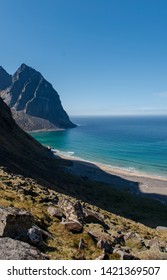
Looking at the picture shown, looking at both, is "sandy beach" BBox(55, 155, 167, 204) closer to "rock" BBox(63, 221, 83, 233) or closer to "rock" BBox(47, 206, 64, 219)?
"rock" BBox(47, 206, 64, 219)

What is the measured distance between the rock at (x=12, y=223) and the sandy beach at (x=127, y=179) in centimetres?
6423

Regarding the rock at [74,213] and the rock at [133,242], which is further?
the rock at [74,213]

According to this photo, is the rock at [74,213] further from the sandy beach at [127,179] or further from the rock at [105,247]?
the sandy beach at [127,179]

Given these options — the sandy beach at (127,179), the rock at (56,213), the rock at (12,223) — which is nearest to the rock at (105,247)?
the rock at (12,223)

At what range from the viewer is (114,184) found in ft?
293

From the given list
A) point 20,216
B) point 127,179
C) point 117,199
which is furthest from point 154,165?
point 20,216

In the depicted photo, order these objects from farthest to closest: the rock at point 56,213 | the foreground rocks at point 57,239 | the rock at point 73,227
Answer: the rock at point 56,213, the rock at point 73,227, the foreground rocks at point 57,239

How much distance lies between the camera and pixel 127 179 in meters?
95.6

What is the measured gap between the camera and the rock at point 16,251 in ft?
38.3

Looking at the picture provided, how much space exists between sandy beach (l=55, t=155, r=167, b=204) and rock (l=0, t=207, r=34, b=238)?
64231 mm

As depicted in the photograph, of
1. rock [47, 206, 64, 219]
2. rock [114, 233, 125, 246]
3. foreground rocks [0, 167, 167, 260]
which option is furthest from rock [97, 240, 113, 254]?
rock [47, 206, 64, 219]

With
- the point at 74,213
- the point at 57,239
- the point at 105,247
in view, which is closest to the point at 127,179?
the point at 74,213
